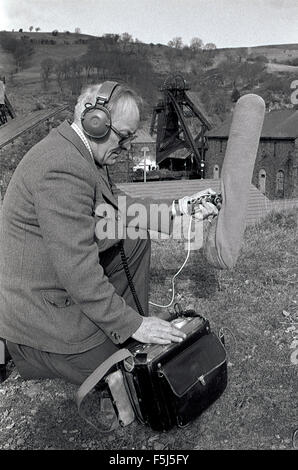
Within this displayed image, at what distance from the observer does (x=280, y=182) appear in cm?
4506

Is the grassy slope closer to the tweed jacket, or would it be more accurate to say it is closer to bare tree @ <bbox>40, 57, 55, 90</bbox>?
the tweed jacket

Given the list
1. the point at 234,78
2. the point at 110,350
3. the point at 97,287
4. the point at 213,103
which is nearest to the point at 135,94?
the point at 97,287

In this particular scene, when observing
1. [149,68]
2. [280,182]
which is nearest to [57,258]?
[280,182]

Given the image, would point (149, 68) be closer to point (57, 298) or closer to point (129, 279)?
point (129, 279)

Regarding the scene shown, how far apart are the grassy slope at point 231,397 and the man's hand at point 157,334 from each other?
1.95 feet

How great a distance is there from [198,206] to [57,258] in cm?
119

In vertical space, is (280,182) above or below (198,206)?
below

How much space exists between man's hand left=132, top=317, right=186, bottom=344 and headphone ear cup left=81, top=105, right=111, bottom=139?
1.02m

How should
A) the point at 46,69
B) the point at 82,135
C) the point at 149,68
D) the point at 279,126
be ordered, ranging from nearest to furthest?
the point at 82,135
the point at 279,126
the point at 46,69
the point at 149,68

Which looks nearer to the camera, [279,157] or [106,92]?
[106,92]

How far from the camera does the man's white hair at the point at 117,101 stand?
101 inches

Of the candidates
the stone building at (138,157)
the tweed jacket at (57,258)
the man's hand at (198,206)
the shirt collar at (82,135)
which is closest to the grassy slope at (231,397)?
the tweed jacket at (57,258)


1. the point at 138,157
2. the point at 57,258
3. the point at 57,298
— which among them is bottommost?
the point at 138,157

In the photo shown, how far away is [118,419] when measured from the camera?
2.63m
